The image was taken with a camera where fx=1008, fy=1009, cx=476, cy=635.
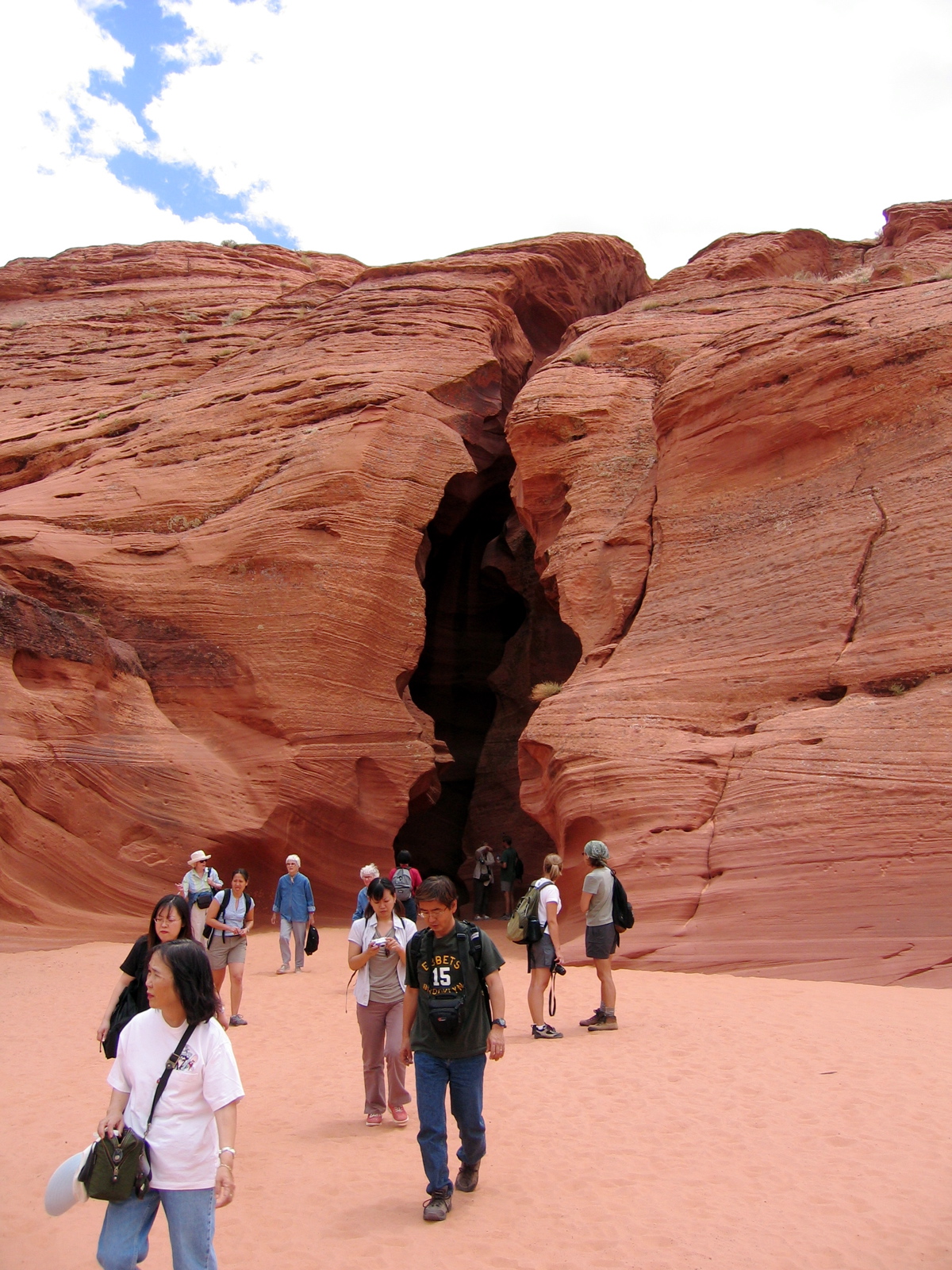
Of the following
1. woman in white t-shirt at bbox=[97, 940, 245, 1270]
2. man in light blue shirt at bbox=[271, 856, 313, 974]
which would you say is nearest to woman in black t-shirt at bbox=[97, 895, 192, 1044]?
woman in white t-shirt at bbox=[97, 940, 245, 1270]

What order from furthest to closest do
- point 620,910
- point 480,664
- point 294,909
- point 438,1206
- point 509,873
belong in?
1. point 480,664
2. point 509,873
3. point 294,909
4. point 620,910
5. point 438,1206

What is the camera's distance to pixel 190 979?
3.62m

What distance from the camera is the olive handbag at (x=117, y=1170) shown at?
329cm

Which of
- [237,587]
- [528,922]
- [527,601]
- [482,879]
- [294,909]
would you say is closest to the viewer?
[528,922]

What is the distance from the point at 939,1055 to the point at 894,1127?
4.83 ft

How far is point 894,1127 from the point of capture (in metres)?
5.70

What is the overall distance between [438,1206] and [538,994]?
12.0 feet

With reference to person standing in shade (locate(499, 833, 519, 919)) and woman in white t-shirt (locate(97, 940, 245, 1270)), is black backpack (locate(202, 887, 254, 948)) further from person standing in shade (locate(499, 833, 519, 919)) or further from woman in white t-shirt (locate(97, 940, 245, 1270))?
person standing in shade (locate(499, 833, 519, 919))

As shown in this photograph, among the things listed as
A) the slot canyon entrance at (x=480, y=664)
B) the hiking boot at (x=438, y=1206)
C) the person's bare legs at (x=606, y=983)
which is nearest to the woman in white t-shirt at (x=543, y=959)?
the person's bare legs at (x=606, y=983)

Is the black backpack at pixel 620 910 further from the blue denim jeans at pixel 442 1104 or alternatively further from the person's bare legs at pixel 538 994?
the blue denim jeans at pixel 442 1104

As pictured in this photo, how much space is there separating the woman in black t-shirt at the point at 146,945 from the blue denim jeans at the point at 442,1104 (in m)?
1.33

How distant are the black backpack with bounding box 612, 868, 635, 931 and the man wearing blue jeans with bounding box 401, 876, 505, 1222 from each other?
3681 millimetres

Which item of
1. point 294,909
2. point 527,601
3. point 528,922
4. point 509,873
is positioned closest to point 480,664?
point 527,601

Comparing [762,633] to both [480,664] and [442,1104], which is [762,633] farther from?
[480,664]
